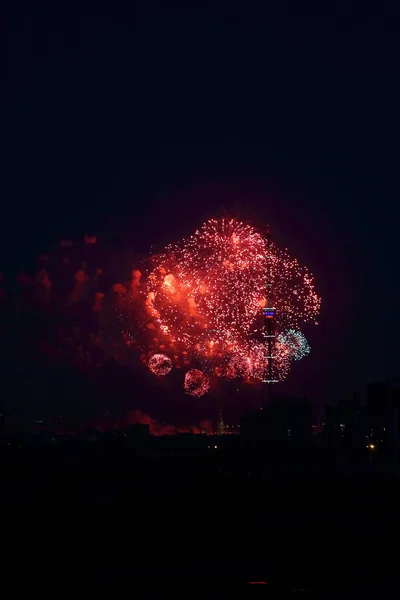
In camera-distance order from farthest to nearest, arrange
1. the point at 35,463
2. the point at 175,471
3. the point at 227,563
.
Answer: the point at 35,463 → the point at 175,471 → the point at 227,563

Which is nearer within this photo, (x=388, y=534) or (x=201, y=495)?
(x=388, y=534)

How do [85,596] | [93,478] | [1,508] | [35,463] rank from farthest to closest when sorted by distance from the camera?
1. [35,463]
2. [93,478]
3. [1,508]
4. [85,596]

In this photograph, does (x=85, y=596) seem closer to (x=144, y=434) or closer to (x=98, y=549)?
(x=98, y=549)

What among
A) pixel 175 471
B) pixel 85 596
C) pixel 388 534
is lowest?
pixel 85 596

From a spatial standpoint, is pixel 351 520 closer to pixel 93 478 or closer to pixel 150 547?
pixel 150 547

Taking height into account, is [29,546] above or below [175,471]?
A: below

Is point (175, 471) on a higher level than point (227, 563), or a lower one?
higher

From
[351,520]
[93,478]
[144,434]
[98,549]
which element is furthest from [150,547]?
[144,434]

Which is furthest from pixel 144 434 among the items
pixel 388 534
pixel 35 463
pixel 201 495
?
pixel 388 534

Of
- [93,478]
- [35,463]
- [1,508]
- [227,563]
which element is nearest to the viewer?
[227,563]
